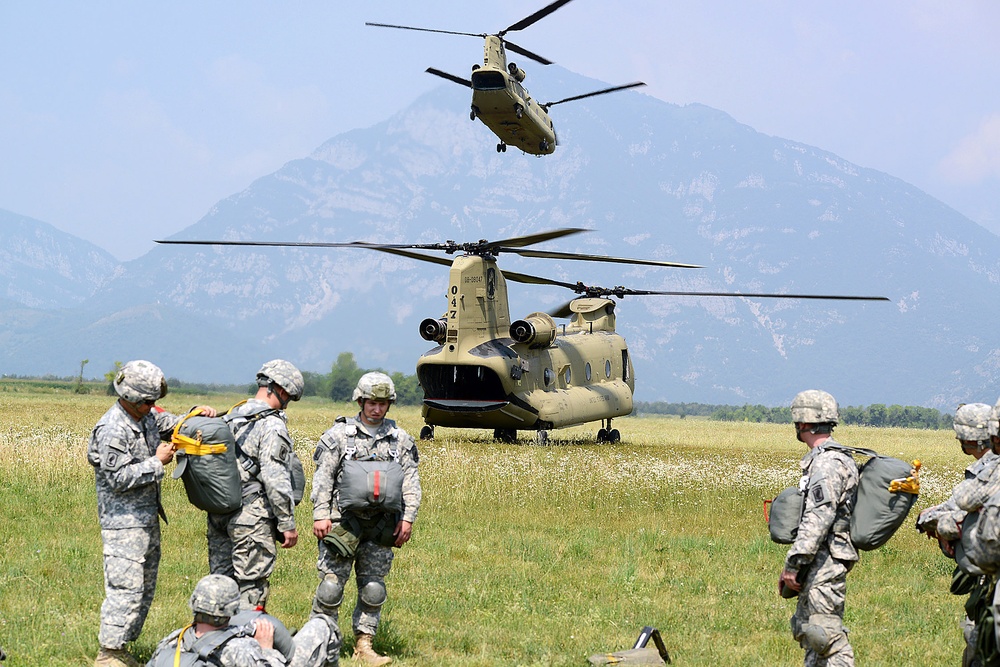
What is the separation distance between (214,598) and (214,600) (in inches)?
0.5

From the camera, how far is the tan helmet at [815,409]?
7438 millimetres

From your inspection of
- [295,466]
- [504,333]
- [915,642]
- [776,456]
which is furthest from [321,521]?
[776,456]

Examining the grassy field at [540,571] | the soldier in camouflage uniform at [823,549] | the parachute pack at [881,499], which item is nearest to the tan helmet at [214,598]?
the grassy field at [540,571]

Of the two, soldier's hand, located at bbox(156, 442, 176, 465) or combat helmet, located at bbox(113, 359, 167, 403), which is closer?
combat helmet, located at bbox(113, 359, 167, 403)

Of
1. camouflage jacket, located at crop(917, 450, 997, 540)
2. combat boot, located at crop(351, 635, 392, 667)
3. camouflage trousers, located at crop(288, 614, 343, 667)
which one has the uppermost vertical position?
camouflage jacket, located at crop(917, 450, 997, 540)

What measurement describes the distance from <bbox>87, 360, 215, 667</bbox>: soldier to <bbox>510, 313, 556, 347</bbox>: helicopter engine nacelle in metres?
18.1

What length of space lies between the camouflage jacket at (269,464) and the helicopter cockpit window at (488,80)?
19936mm

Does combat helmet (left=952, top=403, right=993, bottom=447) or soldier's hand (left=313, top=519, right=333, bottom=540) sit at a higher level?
combat helmet (left=952, top=403, right=993, bottom=447)

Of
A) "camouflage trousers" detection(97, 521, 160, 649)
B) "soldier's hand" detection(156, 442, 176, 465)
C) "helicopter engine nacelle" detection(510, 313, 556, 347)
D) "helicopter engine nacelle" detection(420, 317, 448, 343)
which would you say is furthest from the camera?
"helicopter engine nacelle" detection(510, 313, 556, 347)

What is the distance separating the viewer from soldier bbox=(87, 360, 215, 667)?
7629 millimetres

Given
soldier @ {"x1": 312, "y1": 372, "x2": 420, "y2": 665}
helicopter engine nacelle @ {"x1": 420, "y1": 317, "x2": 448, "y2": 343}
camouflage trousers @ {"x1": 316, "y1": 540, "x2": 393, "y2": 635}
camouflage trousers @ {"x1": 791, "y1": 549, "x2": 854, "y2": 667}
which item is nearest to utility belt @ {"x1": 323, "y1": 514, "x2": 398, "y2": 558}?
soldier @ {"x1": 312, "y1": 372, "x2": 420, "y2": 665}

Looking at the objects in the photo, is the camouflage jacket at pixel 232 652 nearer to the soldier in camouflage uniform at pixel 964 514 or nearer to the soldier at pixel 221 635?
the soldier at pixel 221 635

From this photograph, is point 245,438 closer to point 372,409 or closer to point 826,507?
point 372,409

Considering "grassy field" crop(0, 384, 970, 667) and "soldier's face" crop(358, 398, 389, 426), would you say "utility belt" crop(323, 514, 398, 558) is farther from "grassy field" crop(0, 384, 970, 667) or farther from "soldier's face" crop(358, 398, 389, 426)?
"grassy field" crop(0, 384, 970, 667)
